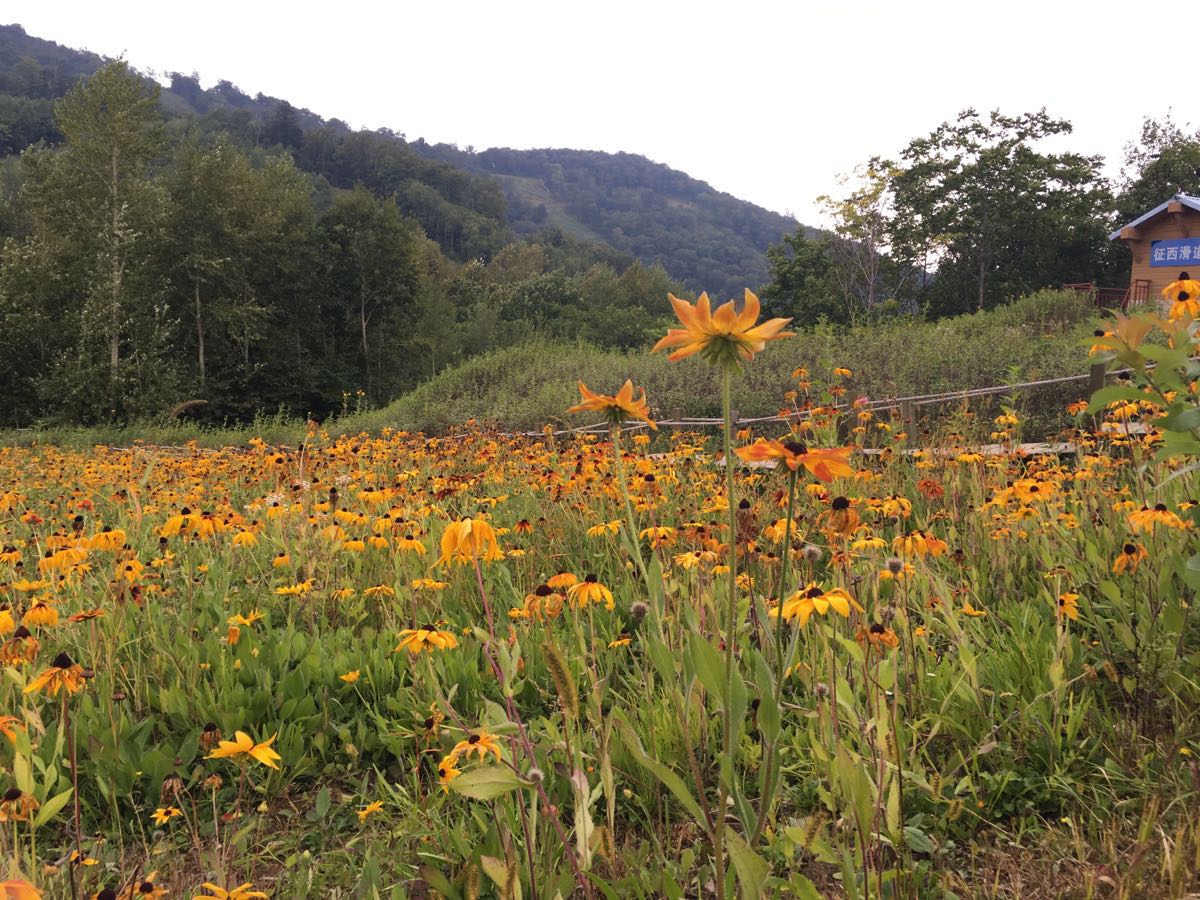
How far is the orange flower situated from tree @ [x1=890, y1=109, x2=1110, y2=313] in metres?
28.8

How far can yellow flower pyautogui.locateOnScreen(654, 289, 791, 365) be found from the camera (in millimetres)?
926

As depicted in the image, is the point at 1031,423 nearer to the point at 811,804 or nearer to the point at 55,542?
the point at 811,804

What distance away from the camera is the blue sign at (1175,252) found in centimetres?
1720

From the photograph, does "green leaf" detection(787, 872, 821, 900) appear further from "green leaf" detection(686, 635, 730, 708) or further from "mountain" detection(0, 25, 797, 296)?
"mountain" detection(0, 25, 797, 296)

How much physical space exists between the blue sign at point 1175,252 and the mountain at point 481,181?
2473cm

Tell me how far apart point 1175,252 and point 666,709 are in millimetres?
21406

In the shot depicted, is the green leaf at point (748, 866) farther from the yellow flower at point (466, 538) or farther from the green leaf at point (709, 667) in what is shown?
the yellow flower at point (466, 538)

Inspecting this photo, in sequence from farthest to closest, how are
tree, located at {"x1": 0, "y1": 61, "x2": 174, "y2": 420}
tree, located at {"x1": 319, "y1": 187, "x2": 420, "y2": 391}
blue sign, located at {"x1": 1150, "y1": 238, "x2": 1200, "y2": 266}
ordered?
1. tree, located at {"x1": 319, "y1": 187, "x2": 420, "y2": 391}
2. tree, located at {"x1": 0, "y1": 61, "x2": 174, "y2": 420}
3. blue sign, located at {"x1": 1150, "y1": 238, "x2": 1200, "y2": 266}

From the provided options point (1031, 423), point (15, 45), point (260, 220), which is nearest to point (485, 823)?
point (1031, 423)

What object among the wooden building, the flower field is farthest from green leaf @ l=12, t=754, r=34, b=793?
the wooden building

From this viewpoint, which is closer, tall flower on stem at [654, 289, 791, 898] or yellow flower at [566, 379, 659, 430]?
tall flower on stem at [654, 289, 791, 898]

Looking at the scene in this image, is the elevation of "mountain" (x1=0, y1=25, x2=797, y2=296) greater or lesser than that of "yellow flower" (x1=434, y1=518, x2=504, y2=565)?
greater

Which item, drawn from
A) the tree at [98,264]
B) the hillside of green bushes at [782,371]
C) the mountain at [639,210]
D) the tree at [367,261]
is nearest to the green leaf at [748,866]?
the hillside of green bushes at [782,371]

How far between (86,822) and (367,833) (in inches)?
28.1
